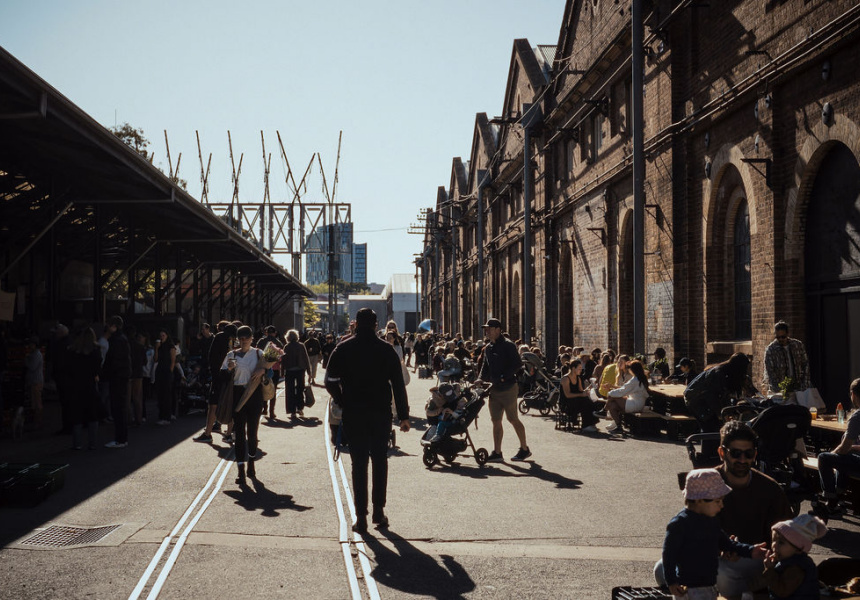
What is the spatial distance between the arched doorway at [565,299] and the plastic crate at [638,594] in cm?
2704

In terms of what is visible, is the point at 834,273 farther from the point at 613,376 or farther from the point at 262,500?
the point at 262,500

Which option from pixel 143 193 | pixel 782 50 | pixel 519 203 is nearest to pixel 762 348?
pixel 782 50

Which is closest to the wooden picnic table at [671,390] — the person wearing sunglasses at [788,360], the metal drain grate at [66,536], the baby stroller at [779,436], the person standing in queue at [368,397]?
the person wearing sunglasses at [788,360]

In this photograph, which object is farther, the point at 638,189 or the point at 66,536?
the point at 638,189

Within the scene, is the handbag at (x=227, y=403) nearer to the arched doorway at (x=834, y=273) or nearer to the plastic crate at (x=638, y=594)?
the plastic crate at (x=638, y=594)

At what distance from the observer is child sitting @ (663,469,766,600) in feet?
15.3

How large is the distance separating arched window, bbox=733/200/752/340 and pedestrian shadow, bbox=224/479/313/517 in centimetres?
1079

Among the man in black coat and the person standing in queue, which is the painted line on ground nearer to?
the person standing in queue

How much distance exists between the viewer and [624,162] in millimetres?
24000

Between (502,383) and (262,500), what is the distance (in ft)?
14.5

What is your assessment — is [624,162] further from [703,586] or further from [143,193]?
[703,586]

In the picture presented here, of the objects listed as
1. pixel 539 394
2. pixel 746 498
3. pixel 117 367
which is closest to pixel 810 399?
pixel 746 498

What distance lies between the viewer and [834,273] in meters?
13.9

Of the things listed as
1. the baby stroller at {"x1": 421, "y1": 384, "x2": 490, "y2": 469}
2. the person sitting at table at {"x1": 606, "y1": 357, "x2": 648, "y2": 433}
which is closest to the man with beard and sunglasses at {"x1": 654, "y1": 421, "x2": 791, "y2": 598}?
the baby stroller at {"x1": 421, "y1": 384, "x2": 490, "y2": 469}
